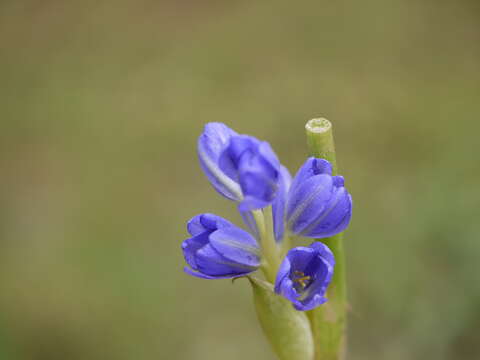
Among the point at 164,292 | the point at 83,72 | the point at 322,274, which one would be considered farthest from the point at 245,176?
the point at 83,72

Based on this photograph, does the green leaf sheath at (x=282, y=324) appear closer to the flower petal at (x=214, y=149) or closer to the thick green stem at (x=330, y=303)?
the thick green stem at (x=330, y=303)

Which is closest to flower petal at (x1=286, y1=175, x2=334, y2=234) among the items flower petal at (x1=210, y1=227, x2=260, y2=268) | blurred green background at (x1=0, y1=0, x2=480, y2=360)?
flower petal at (x1=210, y1=227, x2=260, y2=268)

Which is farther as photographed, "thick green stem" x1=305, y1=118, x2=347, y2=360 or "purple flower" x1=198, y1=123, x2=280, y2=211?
"thick green stem" x1=305, y1=118, x2=347, y2=360

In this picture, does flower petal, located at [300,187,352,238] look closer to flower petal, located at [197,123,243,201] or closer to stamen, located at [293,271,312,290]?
stamen, located at [293,271,312,290]

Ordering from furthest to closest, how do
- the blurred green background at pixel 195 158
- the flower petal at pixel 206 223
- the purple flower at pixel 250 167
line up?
the blurred green background at pixel 195 158 → the flower petal at pixel 206 223 → the purple flower at pixel 250 167

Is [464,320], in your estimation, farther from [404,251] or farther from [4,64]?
[4,64]

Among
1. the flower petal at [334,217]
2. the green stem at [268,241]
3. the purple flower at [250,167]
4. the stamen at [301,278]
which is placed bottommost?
the stamen at [301,278]

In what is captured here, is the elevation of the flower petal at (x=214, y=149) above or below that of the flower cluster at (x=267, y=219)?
above

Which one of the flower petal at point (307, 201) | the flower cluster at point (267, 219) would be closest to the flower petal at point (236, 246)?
the flower cluster at point (267, 219)
